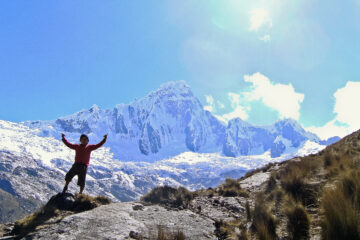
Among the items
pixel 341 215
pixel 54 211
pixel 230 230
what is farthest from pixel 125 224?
pixel 341 215

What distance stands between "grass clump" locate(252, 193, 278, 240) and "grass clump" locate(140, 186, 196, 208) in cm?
366

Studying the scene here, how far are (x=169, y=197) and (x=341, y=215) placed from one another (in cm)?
675

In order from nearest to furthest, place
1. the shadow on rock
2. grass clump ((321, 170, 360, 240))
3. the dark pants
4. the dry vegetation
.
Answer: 1. grass clump ((321, 170, 360, 240))
2. the dry vegetation
3. the shadow on rock
4. the dark pants

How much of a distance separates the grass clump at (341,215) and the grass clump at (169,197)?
211 inches

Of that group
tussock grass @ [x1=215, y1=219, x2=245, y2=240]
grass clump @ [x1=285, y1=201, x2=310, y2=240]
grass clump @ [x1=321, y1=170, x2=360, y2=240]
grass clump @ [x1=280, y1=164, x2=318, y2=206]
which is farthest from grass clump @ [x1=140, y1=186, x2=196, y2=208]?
grass clump @ [x1=321, y1=170, x2=360, y2=240]

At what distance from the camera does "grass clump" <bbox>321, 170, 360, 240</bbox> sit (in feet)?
13.1

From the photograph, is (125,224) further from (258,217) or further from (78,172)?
(78,172)

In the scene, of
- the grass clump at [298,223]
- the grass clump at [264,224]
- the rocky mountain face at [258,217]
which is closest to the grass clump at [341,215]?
the rocky mountain face at [258,217]

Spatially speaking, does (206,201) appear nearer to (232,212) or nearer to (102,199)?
(232,212)

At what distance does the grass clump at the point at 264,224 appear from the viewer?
504 centimetres

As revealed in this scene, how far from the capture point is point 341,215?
13.5 feet

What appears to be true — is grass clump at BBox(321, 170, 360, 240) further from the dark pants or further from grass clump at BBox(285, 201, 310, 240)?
the dark pants

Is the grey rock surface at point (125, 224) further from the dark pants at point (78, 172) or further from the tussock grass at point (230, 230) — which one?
the dark pants at point (78, 172)

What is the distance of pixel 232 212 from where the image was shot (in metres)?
9.34
